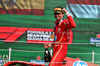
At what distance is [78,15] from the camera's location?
3387 mm

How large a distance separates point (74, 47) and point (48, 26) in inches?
27.7

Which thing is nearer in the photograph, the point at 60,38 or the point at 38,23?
the point at 60,38

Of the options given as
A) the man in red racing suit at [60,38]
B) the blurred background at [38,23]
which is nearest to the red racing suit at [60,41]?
the man in red racing suit at [60,38]

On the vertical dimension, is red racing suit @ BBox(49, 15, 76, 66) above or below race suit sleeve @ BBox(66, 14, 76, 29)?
below

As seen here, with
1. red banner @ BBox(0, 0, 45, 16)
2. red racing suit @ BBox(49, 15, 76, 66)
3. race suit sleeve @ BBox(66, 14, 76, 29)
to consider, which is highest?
red banner @ BBox(0, 0, 45, 16)

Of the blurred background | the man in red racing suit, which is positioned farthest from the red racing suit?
the blurred background

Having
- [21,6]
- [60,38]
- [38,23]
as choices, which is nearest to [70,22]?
[60,38]

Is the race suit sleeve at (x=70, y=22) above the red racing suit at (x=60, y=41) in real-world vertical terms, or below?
above

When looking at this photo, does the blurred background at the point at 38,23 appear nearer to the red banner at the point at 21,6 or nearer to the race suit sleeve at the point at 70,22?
the red banner at the point at 21,6

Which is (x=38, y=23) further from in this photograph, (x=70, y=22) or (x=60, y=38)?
(x=70, y=22)

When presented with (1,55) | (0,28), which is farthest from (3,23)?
(1,55)

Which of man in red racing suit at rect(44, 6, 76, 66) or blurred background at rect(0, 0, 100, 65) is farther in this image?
blurred background at rect(0, 0, 100, 65)

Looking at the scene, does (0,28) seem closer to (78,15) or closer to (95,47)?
(78,15)

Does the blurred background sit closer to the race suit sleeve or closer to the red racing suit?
the red racing suit
